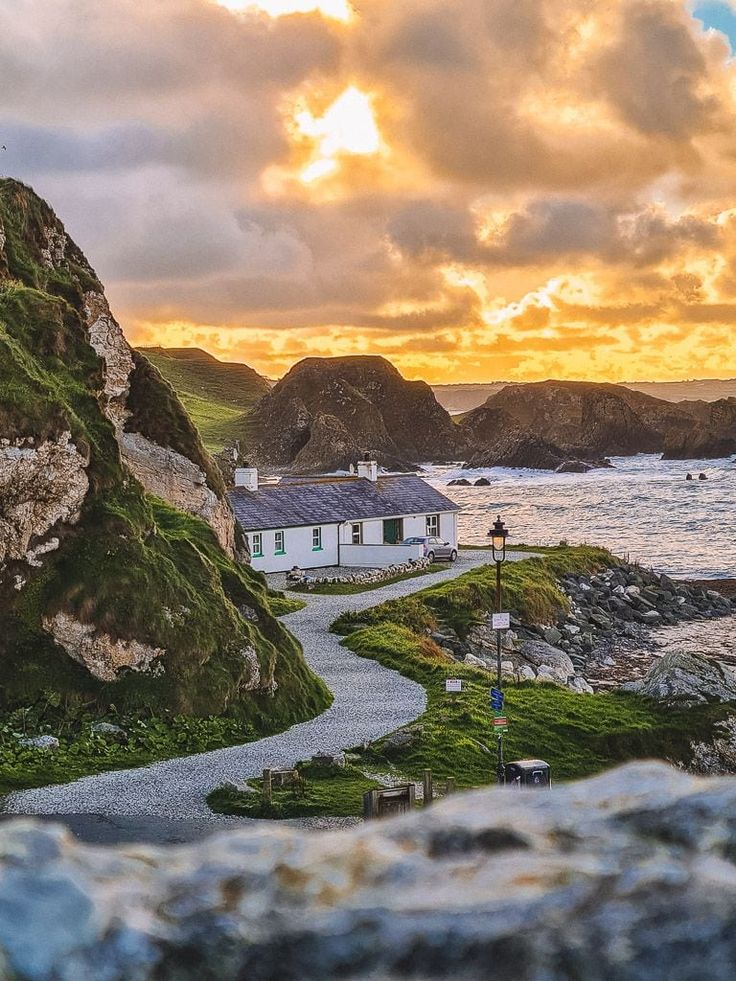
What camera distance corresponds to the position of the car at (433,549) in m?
63.2

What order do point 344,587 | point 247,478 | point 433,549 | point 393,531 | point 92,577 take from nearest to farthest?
point 92,577, point 344,587, point 247,478, point 433,549, point 393,531

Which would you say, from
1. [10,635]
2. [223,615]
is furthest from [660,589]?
[10,635]

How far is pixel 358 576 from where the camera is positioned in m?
56.3

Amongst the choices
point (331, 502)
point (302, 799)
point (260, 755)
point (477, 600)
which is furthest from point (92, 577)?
point (331, 502)

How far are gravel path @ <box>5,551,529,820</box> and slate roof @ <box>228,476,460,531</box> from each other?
18.4 metres

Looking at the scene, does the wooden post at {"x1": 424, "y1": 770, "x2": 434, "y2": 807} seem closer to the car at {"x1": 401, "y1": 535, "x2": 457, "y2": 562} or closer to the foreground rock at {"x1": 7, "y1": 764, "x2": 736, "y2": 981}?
the foreground rock at {"x1": 7, "y1": 764, "x2": 736, "y2": 981}

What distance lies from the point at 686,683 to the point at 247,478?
33.4 meters

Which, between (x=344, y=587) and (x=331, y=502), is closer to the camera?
(x=344, y=587)

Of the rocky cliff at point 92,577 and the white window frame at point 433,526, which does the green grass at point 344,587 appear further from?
the rocky cliff at point 92,577

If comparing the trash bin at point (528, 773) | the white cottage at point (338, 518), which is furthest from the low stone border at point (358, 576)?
the trash bin at point (528, 773)

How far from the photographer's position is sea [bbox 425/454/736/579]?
8425cm

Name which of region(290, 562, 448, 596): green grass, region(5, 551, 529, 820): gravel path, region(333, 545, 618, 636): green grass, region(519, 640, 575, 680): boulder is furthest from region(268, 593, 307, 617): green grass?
region(519, 640, 575, 680): boulder

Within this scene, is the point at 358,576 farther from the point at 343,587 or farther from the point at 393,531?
the point at 393,531

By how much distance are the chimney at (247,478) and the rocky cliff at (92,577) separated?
2730cm
